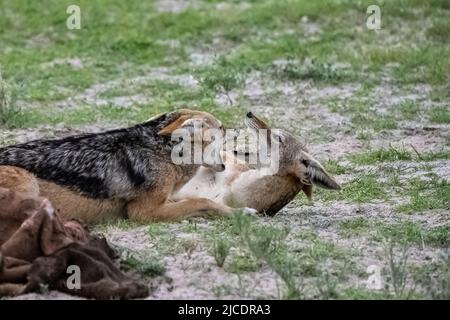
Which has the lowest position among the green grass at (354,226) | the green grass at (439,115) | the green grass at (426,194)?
the green grass at (354,226)

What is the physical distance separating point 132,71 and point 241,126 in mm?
3074

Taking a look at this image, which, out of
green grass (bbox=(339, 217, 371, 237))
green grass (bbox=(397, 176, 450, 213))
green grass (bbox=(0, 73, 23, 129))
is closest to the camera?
green grass (bbox=(339, 217, 371, 237))

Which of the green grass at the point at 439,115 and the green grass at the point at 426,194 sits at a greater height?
the green grass at the point at 439,115

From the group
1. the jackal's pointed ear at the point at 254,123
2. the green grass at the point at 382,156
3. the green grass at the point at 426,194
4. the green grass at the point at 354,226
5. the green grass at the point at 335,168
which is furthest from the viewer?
the green grass at the point at 382,156

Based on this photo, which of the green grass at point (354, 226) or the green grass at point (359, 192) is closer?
the green grass at point (354, 226)

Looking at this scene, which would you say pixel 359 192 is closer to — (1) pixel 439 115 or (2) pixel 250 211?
(2) pixel 250 211

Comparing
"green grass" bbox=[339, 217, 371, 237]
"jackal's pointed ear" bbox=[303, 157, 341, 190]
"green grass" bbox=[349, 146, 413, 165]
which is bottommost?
"green grass" bbox=[339, 217, 371, 237]

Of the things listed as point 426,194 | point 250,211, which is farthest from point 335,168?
point 250,211

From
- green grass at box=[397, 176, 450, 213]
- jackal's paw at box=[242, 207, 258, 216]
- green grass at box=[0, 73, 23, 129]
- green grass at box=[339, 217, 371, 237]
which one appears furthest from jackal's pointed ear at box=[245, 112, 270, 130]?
green grass at box=[0, 73, 23, 129]

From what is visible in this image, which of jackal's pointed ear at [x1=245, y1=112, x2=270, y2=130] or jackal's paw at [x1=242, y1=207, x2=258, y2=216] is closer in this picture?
jackal's paw at [x1=242, y1=207, x2=258, y2=216]

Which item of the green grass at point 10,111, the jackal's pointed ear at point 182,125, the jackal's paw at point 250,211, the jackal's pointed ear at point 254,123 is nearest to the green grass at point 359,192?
the jackal's pointed ear at point 254,123

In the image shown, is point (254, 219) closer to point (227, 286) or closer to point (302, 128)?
point (227, 286)

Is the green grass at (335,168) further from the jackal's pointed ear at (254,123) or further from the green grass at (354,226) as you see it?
the green grass at (354,226)

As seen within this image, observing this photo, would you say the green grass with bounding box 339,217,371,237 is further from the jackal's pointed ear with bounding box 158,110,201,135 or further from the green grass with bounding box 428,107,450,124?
the green grass with bounding box 428,107,450,124
